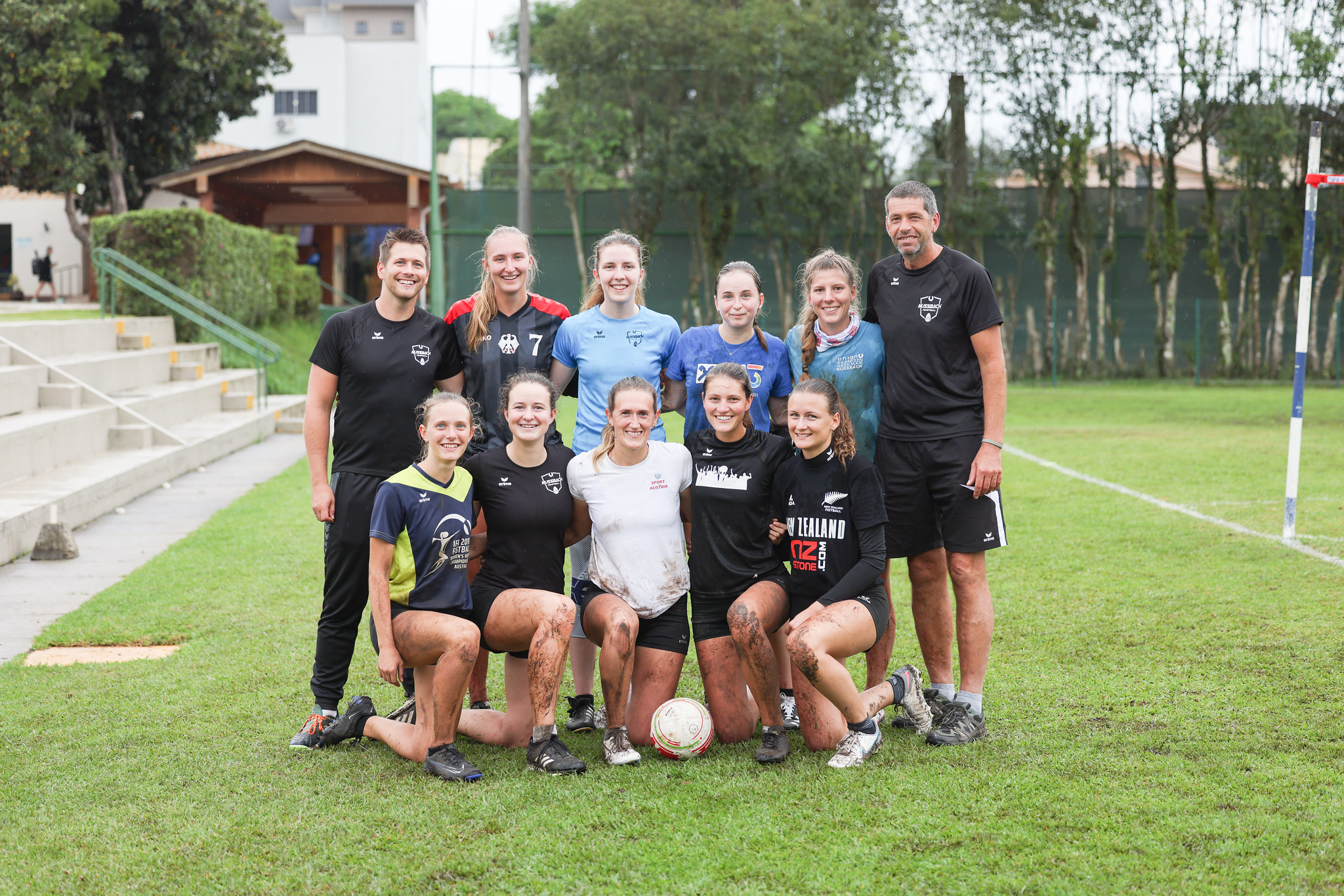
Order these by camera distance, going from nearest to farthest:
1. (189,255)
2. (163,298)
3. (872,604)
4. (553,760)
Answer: (553,760) → (872,604) → (163,298) → (189,255)

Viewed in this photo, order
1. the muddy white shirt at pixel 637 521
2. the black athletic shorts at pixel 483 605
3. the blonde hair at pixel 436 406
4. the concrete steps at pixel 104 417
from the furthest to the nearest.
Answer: the concrete steps at pixel 104 417
the muddy white shirt at pixel 637 521
the black athletic shorts at pixel 483 605
the blonde hair at pixel 436 406

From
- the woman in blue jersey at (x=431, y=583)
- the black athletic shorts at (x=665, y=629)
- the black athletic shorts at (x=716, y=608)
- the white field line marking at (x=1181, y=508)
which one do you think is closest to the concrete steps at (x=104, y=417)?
the woman in blue jersey at (x=431, y=583)

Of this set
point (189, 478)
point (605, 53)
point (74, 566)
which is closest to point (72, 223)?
point (605, 53)

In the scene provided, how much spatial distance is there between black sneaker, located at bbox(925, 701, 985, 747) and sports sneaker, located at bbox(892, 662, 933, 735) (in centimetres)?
5

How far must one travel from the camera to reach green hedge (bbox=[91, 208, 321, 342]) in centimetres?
1825

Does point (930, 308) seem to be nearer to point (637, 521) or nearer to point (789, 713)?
point (637, 521)

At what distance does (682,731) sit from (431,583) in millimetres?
1016

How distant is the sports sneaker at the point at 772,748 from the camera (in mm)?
4148

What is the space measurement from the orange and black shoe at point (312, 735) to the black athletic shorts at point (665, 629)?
1024mm

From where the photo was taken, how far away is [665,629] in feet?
14.5

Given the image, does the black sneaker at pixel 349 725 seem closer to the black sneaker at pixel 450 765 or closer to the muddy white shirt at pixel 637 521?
the black sneaker at pixel 450 765

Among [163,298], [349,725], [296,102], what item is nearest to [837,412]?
[349,725]

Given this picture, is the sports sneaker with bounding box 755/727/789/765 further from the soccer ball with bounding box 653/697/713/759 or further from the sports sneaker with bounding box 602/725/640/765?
the sports sneaker with bounding box 602/725/640/765

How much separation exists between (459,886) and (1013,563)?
5.10 m
